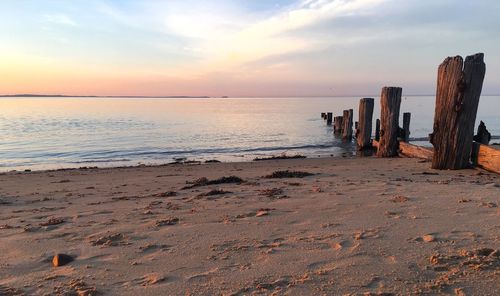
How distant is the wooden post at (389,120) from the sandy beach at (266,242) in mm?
4604

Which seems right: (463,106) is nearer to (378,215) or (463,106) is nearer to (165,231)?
(378,215)

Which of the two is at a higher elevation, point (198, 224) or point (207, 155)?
point (198, 224)

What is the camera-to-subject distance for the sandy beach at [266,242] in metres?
2.76

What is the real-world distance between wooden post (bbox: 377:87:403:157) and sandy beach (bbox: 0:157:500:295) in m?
4.60

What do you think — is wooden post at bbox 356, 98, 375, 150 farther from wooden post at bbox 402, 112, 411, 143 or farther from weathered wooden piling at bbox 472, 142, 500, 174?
weathered wooden piling at bbox 472, 142, 500, 174

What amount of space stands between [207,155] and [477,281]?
1474 cm

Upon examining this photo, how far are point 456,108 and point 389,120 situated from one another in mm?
3341

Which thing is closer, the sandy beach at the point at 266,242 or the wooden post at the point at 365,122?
the sandy beach at the point at 266,242

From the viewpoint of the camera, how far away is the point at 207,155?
17000 millimetres

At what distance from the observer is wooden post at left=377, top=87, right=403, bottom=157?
34.9 ft

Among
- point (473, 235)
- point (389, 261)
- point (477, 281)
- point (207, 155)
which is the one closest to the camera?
point (477, 281)

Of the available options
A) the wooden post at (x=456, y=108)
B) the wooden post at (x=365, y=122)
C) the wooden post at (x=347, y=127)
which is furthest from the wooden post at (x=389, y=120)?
the wooden post at (x=347, y=127)

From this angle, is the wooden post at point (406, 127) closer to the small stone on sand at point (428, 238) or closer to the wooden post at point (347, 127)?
the wooden post at point (347, 127)

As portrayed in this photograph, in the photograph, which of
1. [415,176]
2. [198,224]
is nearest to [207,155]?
[415,176]
